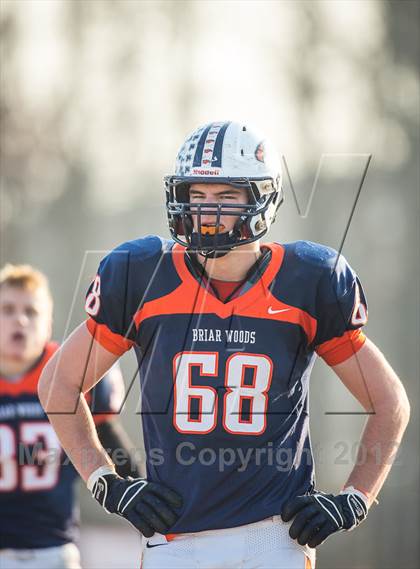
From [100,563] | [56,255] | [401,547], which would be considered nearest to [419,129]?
[401,547]

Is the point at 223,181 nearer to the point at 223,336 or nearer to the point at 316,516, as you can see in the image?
the point at 223,336

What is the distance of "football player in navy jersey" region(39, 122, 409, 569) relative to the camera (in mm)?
3688

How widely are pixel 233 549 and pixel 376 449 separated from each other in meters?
0.59

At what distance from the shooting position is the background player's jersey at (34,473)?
17.3 ft

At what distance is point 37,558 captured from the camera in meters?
5.22

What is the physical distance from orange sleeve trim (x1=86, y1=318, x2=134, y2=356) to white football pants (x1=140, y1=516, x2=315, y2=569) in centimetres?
62

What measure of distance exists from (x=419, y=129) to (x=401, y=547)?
313 cm

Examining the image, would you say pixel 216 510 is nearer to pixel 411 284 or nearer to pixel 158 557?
pixel 158 557

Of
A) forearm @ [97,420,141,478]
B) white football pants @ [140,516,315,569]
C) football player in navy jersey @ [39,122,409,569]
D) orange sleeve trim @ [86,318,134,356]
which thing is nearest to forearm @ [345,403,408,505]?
football player in navy jersey @ [39,122,409,569]

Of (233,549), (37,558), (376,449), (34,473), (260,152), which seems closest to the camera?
(233,549)

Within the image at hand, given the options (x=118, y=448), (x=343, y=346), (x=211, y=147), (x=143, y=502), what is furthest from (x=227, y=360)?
(x=118, y=448)

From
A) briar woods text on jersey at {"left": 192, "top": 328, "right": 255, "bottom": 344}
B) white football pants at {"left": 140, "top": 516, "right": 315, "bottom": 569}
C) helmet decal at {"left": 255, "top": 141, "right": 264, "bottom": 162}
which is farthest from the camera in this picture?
helmet decal at {"left": 255, "top": 141, "right": 264, "bottom": 162}

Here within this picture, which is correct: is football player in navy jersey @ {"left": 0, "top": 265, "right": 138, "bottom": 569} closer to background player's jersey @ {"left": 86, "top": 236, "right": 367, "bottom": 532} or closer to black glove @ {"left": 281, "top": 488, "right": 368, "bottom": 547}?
background player's jersey @ {"left": 86, "top": 236, "right": 367, "bottom": 532}

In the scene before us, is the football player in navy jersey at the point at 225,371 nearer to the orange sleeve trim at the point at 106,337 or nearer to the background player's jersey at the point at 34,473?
the orange sleeve trim at the point at 106,337
